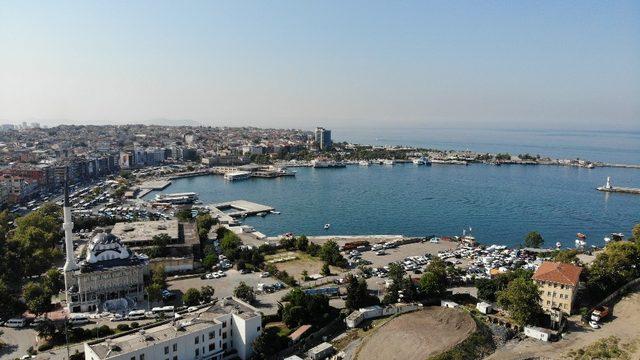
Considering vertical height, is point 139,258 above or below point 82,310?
above

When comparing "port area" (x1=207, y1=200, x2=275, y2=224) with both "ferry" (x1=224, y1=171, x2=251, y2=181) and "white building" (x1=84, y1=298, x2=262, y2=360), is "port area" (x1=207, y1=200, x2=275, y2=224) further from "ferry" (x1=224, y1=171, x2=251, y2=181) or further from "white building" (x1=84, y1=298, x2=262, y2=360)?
"white building" (x1=84, y1=298, x2=262, y2=360)

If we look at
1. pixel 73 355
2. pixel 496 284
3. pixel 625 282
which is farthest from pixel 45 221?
pixel 625 282

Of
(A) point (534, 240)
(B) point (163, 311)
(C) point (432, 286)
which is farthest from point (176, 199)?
(A) point (534, 240)

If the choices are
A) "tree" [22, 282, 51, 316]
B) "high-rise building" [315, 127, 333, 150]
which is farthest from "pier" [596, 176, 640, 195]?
"tree" [22, 282, 51, 316]

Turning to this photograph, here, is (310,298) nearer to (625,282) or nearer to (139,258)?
(139,258)

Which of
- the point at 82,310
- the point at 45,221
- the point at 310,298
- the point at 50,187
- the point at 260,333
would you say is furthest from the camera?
the point at 50,187

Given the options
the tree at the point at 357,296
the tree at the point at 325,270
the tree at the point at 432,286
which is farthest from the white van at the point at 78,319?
the tree at the point at 432,286

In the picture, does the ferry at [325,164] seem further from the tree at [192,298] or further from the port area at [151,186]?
the tree at [192,298]

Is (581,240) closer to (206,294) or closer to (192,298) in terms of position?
(206,294)
